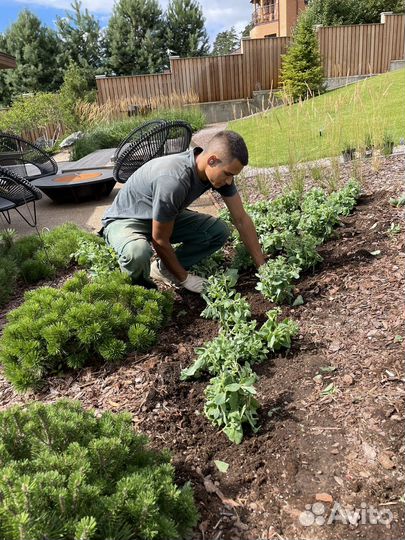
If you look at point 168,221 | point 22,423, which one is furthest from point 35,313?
point 22,423

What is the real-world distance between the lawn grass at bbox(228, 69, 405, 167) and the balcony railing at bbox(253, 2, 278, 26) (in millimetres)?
19246

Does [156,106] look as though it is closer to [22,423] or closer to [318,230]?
[318,230]

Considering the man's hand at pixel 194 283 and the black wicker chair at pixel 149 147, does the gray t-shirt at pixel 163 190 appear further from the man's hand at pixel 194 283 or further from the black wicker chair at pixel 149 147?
the black wicker chair at pixel 149 147

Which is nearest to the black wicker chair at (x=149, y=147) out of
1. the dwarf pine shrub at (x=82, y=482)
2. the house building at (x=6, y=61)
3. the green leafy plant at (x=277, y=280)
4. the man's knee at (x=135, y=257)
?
the man's knee at (x=135, y=257)

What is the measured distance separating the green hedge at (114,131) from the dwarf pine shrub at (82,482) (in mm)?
9682

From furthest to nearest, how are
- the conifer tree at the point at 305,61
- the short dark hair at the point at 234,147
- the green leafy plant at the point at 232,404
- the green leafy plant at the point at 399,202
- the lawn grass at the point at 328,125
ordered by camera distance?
the conifer tree at the point at 305,61
the lawn grass at the point at 328,125
the green leafy plant at the point at 399,202
the short dark hair at the point at 234,147
the green leafy plant at the point at 232,404

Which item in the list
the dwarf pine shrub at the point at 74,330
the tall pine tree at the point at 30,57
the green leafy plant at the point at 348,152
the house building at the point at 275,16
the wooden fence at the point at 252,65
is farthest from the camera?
the tall pine tree at the point at 30,57

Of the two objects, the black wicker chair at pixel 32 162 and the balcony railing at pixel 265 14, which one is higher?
the balcony railing at pixel 265 14

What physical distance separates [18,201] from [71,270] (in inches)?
66.8

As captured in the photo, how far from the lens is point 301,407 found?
1909 millimetres

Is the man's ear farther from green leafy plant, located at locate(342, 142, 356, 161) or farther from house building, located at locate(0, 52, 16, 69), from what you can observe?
house building, located at locate(0, 52, 16, 69)

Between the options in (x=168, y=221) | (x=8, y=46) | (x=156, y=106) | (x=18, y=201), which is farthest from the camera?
(x=8, y=46)

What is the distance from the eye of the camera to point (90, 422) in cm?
145

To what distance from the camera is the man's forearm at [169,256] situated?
2.81m
